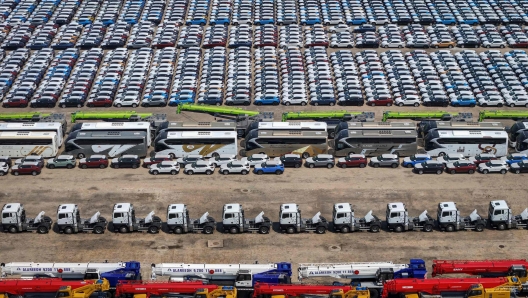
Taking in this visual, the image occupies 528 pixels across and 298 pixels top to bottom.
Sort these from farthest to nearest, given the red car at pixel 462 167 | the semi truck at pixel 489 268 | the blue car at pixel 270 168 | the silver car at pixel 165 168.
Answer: the silver car at pixel 165 168, the blue car at pixel 270 168, the red car at pixel 462 167, the semi truck at pixel 489 268

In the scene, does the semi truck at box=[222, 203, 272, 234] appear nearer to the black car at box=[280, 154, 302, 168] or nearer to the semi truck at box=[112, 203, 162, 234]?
the semi truck at box=[112, 203, 162, 234]

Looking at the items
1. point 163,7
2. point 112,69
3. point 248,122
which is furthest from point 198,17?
point 248,122

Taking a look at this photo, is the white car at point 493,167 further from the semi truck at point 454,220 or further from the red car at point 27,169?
the red car at point 27,169

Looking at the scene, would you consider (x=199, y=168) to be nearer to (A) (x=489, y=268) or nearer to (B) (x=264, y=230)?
(B) (x=264, y=230)

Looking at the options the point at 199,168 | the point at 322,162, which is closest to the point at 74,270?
the point at 199,168

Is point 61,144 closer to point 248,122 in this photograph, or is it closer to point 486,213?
point 248,122

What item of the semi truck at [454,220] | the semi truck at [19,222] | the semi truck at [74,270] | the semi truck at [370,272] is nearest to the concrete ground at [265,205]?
the semi truck at [454,220]
